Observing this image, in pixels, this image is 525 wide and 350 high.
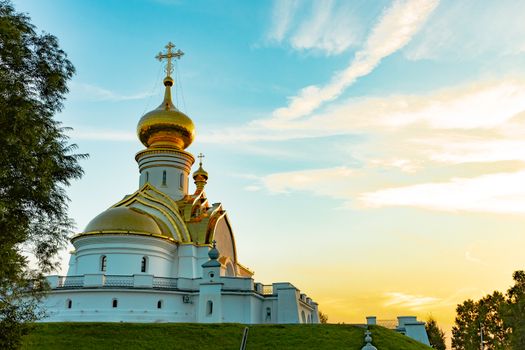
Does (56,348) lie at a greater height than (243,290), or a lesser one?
lesser

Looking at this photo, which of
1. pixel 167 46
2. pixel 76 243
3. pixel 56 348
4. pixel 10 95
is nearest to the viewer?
pixel 10 95

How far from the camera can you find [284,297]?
26.5 meters

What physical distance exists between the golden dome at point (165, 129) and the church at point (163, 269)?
0.55 feet

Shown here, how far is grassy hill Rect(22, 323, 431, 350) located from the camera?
17.2 meters

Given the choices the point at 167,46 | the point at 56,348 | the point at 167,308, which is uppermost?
the point at 167,46

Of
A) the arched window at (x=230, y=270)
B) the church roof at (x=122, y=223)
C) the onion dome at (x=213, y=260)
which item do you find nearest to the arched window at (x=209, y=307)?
the onion dome at (x=213, y=260)

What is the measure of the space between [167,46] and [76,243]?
16241 mm

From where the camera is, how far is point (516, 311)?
31891mm

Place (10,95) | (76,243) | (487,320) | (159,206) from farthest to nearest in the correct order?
(487,320), (159,206), (76,243), (10,95)

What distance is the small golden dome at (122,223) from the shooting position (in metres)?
25.4

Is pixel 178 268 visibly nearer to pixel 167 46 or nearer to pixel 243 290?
pixel 243 290

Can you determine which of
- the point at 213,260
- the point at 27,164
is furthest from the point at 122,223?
the point at 27,164

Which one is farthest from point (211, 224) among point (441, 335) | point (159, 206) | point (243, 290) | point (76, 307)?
point (441, 335)

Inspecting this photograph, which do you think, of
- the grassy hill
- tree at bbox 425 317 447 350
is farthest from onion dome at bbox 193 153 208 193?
tree at bbox 425 317 447 350
